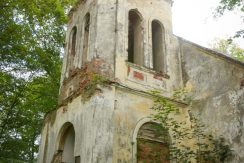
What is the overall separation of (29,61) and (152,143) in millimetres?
7209

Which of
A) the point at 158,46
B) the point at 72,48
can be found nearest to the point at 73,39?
the point at 72,48

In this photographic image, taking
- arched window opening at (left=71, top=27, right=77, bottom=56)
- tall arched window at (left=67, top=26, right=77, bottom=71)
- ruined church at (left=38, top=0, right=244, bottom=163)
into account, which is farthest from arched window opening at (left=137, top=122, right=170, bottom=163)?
arched window opening at (left=71, top=27, right=77, bottom=56)

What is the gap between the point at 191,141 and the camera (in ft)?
29.0

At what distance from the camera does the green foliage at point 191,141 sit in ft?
25.4

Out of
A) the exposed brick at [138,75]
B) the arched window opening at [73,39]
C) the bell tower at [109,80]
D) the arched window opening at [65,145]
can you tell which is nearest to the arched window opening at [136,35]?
the bell tower at [109,80]

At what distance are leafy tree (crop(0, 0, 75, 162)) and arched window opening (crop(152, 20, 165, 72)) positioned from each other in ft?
14.7

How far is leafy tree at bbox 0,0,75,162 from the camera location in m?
11.6

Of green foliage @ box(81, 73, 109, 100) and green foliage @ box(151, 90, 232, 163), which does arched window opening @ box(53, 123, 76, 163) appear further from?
green foliage @ box(151, 90, 232, 163)

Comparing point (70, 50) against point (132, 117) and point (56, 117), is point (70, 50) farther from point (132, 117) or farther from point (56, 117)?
point (132, 117)

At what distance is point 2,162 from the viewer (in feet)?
56.0

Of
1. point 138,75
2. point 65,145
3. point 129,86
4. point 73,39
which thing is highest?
point 73,39

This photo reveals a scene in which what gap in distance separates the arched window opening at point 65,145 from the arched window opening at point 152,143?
2.39m

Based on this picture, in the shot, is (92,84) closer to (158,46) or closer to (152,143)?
(152,143)

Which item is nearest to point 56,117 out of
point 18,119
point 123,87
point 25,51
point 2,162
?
point 123,87
